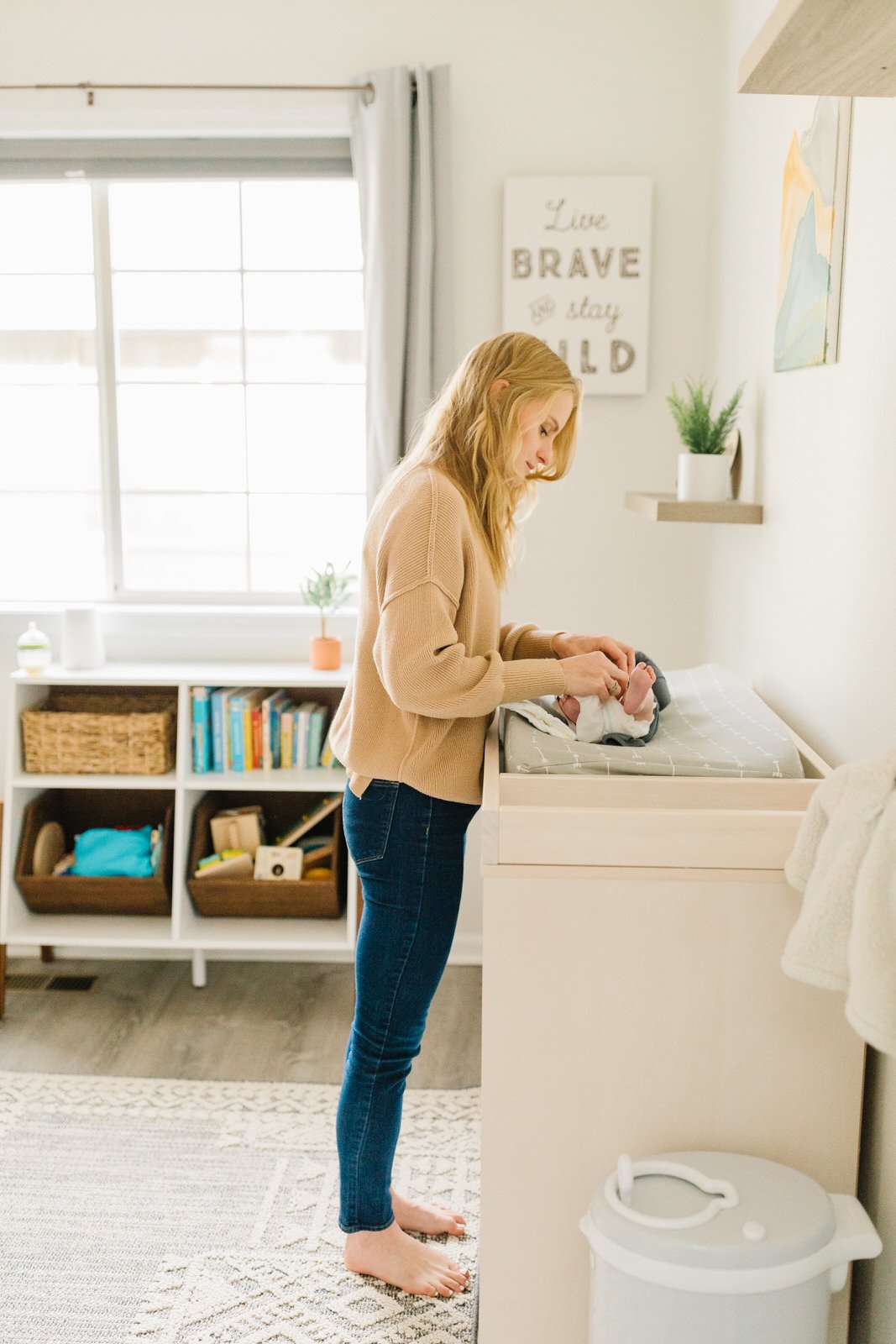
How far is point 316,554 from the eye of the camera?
3.11 m

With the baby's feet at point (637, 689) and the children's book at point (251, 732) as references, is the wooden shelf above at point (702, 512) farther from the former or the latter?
the children's book at point (251, 732)

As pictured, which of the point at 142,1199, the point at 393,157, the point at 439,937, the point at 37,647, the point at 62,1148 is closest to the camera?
the point at 439,937

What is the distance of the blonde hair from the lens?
1536mm

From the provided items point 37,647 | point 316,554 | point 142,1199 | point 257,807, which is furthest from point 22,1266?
point 316,554

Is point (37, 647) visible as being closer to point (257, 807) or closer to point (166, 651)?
point (166, 651)

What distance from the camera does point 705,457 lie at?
2.13m

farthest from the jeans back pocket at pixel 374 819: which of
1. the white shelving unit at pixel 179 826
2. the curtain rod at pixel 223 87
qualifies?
the curtain rod at pixel 223 87

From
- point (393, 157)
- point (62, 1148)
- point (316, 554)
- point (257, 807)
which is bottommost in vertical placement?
point (62, 1148)

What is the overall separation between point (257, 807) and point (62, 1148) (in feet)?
3.24

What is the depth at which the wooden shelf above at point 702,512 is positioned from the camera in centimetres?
199

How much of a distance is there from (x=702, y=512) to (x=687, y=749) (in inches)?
28.5

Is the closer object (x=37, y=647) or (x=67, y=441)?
(x=37, y=647)

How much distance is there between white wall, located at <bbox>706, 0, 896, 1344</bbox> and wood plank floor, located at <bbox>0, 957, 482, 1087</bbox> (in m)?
1.11

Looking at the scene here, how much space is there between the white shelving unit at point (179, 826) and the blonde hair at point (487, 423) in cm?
126
